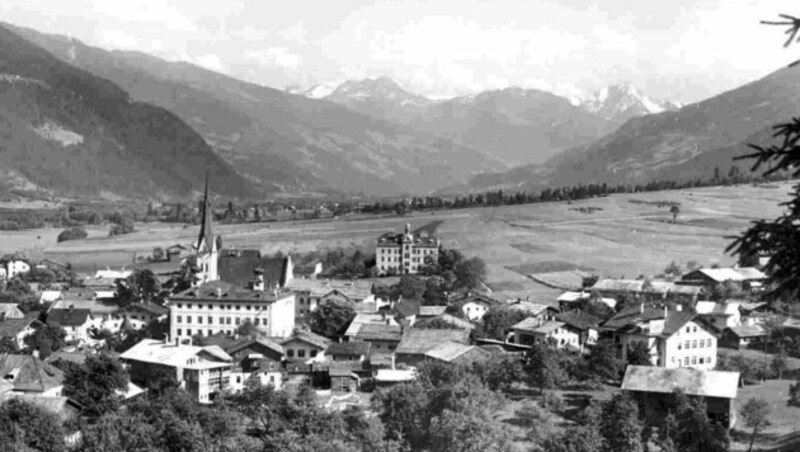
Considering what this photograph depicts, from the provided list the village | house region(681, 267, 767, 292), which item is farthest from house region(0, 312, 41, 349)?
house region(681, 267, 767, 292)

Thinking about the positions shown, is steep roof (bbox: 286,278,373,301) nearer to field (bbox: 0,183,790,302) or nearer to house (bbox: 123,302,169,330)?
house (bbox: 123,302,169,330)

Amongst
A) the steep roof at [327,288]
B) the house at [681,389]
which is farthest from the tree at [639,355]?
the steep roof at [327,288]

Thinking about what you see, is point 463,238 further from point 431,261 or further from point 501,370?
point 501,370

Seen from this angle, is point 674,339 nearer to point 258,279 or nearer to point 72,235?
point 258,279

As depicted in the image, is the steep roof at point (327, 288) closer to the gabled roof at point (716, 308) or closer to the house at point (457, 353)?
the house at point (457, 353)

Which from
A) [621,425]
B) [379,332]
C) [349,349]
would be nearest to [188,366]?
[349,349]
